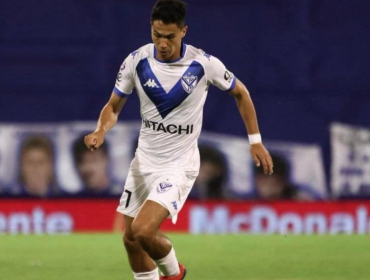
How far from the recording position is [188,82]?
20.4 ft

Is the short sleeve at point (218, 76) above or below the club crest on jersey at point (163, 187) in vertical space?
above

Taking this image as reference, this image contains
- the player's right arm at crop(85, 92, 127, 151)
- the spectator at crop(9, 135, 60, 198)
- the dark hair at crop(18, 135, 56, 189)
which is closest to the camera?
the player's right arm at crop(85, 92, 127, 151)

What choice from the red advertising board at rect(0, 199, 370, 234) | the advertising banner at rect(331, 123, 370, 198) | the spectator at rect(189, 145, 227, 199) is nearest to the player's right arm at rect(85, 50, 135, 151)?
the spectator at rect(189, 145, 227, 199)

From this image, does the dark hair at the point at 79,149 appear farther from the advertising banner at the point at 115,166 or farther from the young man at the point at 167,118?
the young man at the point at 167,118

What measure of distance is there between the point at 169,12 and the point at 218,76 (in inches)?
21.2

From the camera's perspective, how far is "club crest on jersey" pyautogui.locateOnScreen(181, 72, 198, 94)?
244 inches

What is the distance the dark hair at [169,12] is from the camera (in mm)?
6039

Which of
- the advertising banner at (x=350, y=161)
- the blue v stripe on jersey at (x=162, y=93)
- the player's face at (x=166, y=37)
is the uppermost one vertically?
the player's face at (x=166, y=37)

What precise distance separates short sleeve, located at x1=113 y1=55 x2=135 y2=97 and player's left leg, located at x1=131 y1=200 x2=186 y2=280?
79cm

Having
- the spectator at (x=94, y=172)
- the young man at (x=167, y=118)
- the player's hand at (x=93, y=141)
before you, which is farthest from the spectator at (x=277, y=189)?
the player's hand at (x=93, y=141)

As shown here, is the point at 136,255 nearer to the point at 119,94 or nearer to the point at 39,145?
the point at 119,94

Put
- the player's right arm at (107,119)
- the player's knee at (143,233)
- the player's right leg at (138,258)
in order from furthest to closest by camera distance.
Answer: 1. the player's right leg at (138,258)
2. the player's right arm at (107,119)
3. the player's knee at (143,233)

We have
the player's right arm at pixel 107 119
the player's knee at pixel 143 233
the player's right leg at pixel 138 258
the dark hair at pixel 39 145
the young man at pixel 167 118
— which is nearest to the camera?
the player's knee at pixel 143 233

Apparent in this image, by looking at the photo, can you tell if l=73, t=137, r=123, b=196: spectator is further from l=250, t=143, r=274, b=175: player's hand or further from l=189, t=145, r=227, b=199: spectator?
l=250, t=143, r=274, b=175: player's hand
